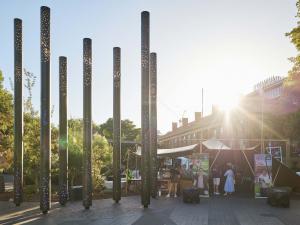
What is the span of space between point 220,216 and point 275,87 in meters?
50.4

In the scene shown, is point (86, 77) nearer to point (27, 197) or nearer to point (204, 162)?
point (27, 197)

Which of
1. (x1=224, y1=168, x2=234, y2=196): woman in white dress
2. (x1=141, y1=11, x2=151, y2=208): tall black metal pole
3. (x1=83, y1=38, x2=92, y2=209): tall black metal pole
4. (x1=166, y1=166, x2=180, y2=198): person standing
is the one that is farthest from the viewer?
(x1=224, y1=168, x2=234, y2=196): woman in white dress

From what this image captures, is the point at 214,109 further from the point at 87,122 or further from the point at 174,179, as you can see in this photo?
the point at 87,122

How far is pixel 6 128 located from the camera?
101 ft

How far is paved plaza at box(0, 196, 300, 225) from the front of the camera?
1361 centimetres

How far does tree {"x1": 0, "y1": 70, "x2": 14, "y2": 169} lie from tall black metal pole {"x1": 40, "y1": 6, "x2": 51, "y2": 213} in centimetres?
848

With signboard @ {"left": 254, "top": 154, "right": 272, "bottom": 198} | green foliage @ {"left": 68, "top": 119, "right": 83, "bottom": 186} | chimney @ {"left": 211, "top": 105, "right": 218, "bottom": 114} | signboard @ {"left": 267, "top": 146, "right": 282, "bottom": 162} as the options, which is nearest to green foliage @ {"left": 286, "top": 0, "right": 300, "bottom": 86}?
signboard @ {"left": 267, "top": 146, "right": 282, "bottom": 162}

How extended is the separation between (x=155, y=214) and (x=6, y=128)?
61.6 feet

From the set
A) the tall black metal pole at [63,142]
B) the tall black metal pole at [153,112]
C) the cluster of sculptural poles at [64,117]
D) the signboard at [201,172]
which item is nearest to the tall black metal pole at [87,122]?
the cluster of sculptural poles at [64,117]

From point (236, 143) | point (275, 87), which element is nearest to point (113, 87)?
point (236, 143)

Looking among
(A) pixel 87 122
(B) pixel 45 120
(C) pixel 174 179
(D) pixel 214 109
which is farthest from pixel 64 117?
(D) pixel 214 109

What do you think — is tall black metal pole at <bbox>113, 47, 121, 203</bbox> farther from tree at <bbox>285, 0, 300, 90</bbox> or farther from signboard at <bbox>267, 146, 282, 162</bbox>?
signboard at <bbox>267, 146, 282, 162</bbox>

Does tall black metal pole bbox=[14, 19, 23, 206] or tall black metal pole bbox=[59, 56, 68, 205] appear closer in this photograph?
tall black metal pole bbox=[14, 19, 23, 206]

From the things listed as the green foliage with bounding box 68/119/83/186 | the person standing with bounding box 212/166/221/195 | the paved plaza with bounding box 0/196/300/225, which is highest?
the green foliage with bounding box 68/119/83/186
